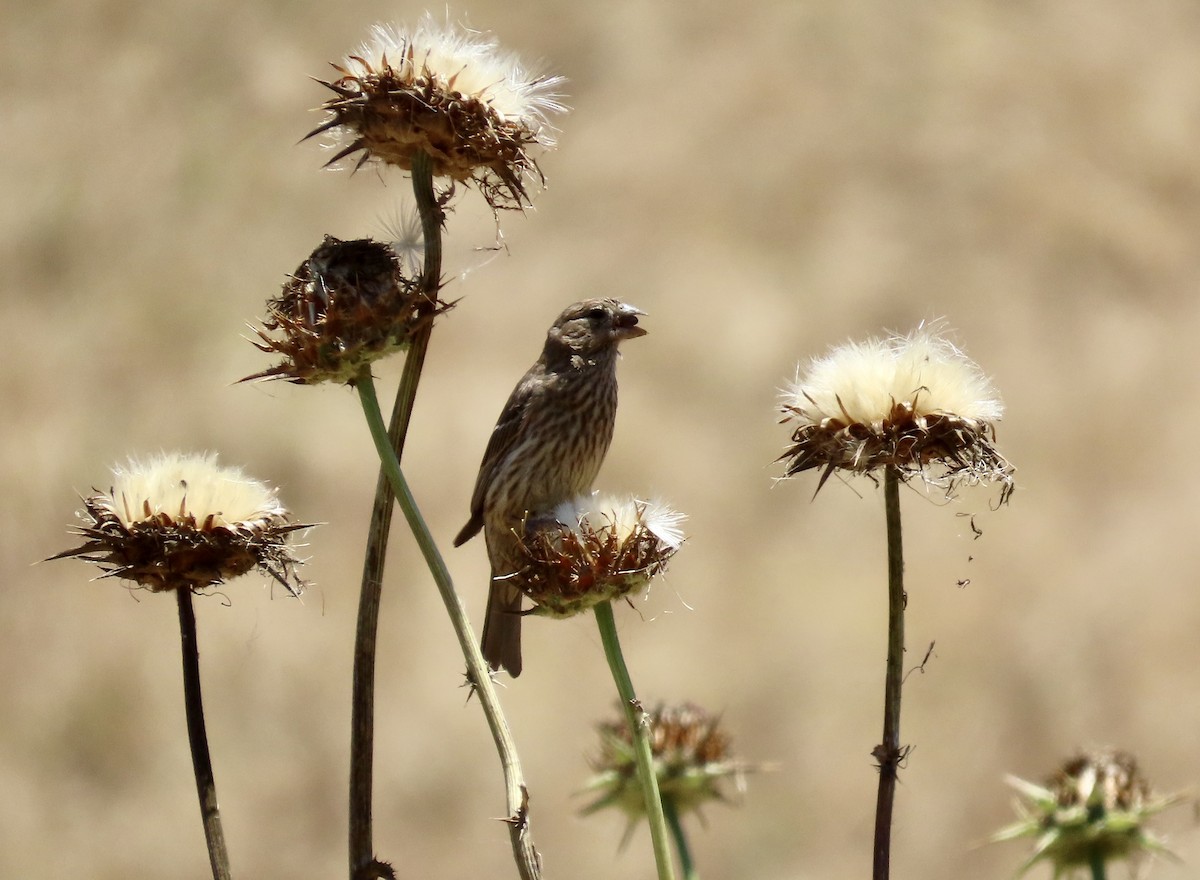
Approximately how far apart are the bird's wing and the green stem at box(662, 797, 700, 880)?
3.45 ft

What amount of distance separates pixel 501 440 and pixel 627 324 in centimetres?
55

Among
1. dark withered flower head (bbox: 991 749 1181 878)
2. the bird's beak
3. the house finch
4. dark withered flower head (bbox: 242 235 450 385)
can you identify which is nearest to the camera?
dark withered flower head (bbox: 242 235 450 385)

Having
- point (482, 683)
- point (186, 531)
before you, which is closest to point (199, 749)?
point (186, 531)

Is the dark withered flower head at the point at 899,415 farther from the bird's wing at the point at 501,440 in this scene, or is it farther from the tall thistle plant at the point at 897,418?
the bird's wing at the point at 501,440

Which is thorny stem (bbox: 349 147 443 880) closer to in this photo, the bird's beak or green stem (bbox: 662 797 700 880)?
green stem (bbox: 662 797 700 880)

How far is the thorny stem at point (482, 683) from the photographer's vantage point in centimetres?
184

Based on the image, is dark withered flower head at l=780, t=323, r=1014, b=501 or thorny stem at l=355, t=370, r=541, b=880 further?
dark withered flower head at l=780, t=323, r=1014, b=501

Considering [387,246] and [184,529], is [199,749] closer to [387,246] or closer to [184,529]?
[184,529]

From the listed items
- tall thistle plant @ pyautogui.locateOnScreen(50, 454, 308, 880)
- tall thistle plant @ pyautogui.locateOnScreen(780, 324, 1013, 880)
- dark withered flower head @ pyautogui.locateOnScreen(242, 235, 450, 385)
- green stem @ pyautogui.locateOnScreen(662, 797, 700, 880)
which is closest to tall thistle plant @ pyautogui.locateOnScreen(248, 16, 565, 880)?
dark withered flower head @ pyautogui.locateOnScreen(242, 235, 450, 385)

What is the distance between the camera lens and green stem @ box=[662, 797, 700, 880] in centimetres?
272

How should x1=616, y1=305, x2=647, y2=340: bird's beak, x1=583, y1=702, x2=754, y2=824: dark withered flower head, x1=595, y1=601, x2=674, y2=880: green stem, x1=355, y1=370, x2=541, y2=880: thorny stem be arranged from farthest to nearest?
x1=616, y1=305, x2=647, y2=340: bird's beak
x1=583, y1=702, x2=754, y2=824: dark withered flower head
x1=595, y1=601, x2=674, y2=880: green stem
x1=355, y1=370, x2=541, y2=880: thorny stem

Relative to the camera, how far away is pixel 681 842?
3.05 meters

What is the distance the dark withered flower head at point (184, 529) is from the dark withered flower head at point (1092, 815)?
6.30ft

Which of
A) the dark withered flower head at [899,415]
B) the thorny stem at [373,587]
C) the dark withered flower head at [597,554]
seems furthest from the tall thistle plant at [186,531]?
the dark withered flower head at [899,415]
